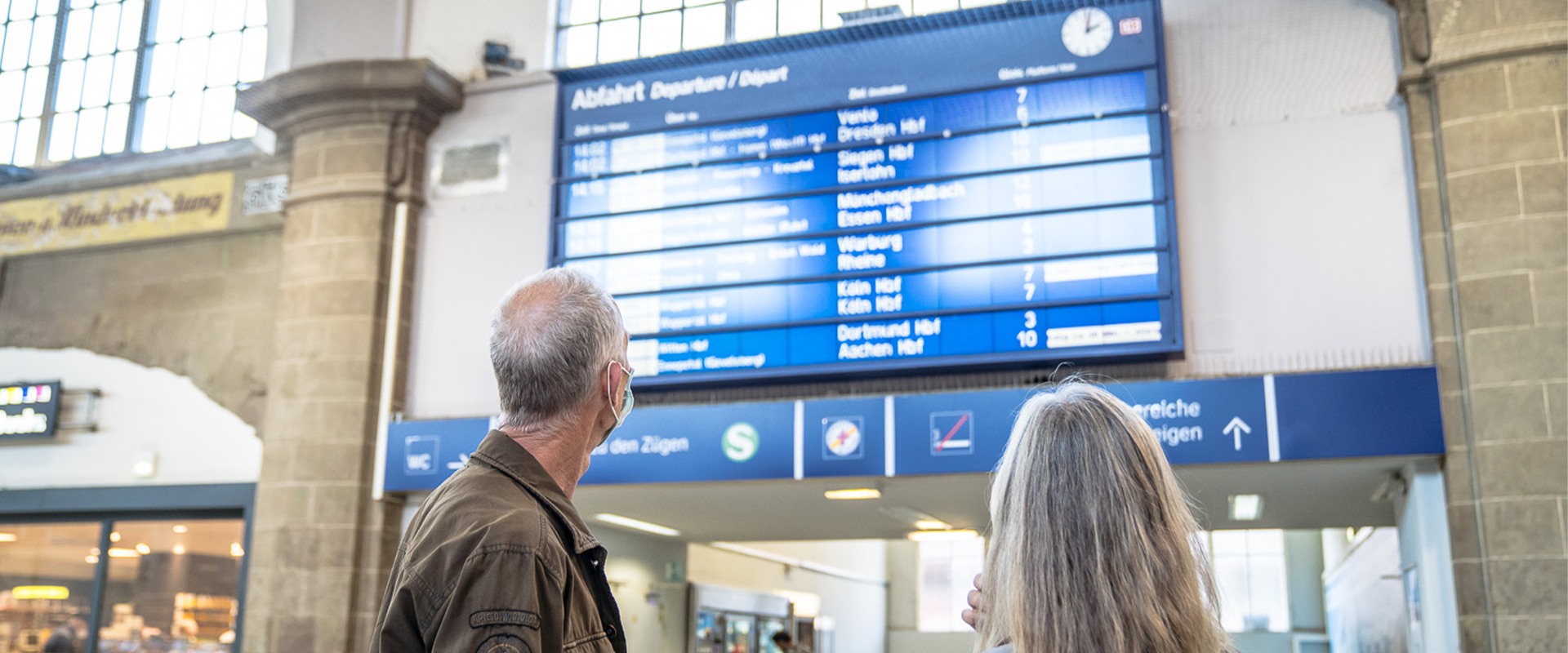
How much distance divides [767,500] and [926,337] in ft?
6.27

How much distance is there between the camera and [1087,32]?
248 inches

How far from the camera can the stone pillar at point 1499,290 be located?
17.0 ft

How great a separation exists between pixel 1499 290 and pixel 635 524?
5789mm

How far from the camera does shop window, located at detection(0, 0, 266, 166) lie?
8766mm

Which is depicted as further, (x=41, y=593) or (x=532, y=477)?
(x=41, y=593)

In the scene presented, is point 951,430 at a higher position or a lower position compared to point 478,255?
lower

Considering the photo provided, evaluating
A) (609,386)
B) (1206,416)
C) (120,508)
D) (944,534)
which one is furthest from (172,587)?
(609,386)

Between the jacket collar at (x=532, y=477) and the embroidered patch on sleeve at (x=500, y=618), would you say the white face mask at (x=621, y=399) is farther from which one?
the embroidered patch on sleeve at (x=500, y=618)

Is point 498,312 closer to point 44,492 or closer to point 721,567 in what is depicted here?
point 44,492

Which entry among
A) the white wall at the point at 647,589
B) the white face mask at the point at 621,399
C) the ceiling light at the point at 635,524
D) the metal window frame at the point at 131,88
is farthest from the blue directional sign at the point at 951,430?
the metal window frame at the point at 131,88

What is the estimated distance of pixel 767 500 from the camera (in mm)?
7535

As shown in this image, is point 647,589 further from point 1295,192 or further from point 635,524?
point 1295,192

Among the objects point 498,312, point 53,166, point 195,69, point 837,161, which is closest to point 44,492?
point 53,166

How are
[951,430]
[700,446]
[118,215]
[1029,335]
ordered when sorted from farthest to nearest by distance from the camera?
1. [118,215]
2. [700,446]
3. [951,430]
4. [1029,335]
